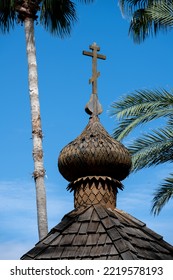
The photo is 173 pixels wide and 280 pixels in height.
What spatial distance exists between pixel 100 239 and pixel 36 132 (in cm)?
752

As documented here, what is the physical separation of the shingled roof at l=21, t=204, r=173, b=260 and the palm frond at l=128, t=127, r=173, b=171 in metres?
4.96

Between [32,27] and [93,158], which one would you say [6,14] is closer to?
[32,27]

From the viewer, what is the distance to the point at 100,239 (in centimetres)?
829

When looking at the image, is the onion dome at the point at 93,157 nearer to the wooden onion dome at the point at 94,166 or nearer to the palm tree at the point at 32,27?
the wooden onion dome at the point at 94,166

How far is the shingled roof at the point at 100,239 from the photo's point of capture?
26.6ft

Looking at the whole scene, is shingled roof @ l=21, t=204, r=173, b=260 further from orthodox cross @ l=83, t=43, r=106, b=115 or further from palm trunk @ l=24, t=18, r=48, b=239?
palm trunk @ l=24, t=18, r=48, b=239

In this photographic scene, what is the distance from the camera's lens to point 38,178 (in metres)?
15.2

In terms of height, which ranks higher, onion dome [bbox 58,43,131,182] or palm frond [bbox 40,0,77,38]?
palm frond [bbox 40,0,77,38]

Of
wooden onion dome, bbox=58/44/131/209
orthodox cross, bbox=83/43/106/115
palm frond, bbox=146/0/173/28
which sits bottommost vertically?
wooden onion dome, bbox=58/44/131/209

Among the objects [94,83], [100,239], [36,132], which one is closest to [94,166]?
[100,239]

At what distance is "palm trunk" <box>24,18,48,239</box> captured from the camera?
14984 millimetres

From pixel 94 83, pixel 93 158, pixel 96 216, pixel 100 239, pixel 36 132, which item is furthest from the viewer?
pixel 36 132

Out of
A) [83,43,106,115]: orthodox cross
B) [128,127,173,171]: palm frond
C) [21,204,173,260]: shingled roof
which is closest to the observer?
[21,204,173,260]: shingled roof

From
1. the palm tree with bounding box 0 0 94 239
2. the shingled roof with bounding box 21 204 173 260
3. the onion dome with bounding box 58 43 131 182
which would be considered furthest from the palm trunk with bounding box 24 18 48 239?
the shingled roof with bounding box 21 204 173 260
